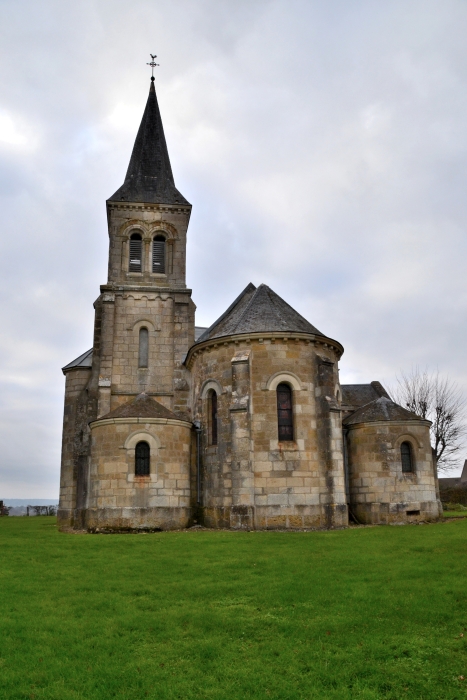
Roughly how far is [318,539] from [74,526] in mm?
13353

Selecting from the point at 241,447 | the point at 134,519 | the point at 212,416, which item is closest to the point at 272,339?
the point at 212,416

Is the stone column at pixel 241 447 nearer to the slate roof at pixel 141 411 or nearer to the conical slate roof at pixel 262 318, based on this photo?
the conical slate roof at pixel 262 318

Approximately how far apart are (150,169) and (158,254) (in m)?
5.89

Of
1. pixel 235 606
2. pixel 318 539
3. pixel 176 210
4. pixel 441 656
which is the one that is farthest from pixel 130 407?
pixel 441 656

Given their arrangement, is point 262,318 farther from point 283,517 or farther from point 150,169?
point 150,169

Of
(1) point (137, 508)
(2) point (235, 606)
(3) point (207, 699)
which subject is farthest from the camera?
(1) point (137, 508)

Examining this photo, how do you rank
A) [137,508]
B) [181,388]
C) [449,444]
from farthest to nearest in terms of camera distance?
[449,444]
[181,388]
[137,508]

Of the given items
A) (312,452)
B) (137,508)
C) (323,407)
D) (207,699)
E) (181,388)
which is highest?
(181,388)

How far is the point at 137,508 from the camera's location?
874 inches

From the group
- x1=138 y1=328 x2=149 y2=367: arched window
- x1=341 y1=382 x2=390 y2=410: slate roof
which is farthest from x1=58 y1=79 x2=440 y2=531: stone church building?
x1=341 y1=382 x2=390 y2=410: slate roof

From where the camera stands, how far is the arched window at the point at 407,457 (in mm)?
24531

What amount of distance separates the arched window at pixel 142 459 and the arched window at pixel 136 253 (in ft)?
39.6

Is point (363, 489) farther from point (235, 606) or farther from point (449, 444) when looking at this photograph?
point (449, 444)

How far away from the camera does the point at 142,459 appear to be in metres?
23.2
